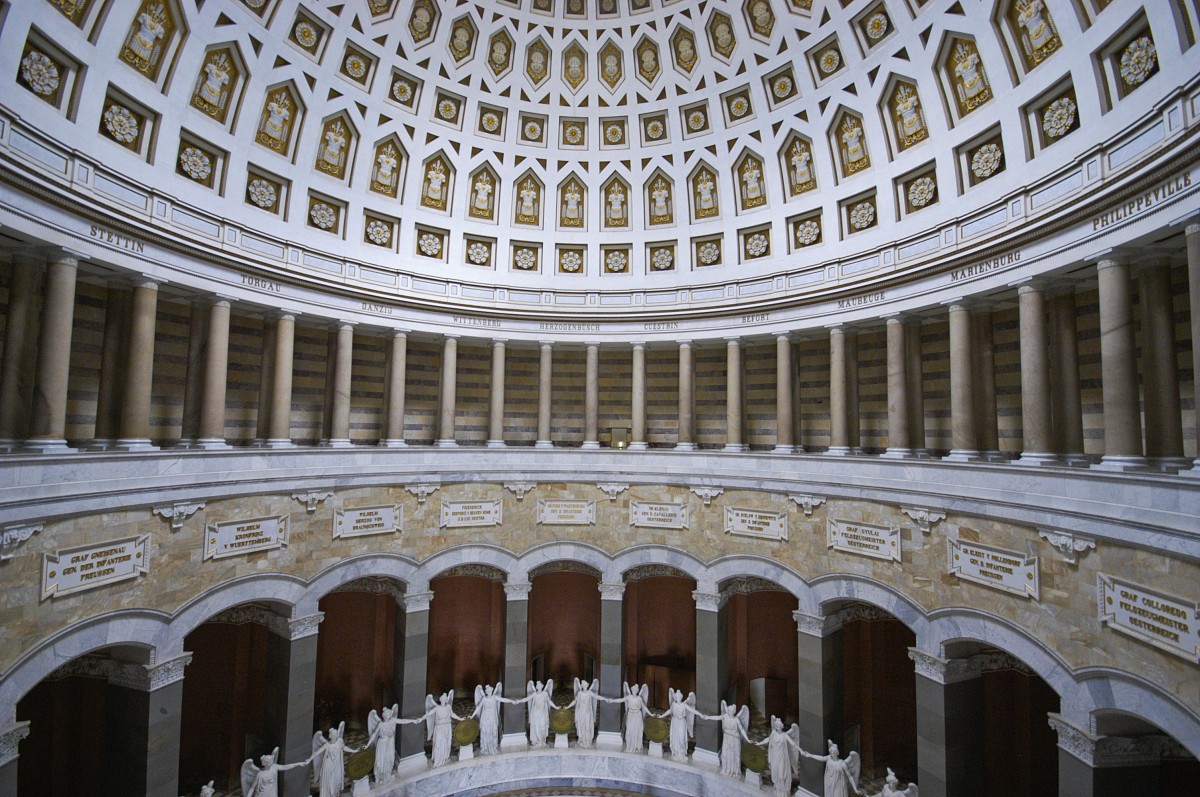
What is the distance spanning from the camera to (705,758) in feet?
50.0

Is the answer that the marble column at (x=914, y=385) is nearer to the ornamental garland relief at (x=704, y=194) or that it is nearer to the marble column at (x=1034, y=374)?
the marble column at (x=1034, y=374)

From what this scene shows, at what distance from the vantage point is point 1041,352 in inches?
476

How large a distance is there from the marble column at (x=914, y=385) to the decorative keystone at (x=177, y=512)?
1670 cm

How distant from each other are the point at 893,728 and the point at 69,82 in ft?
78.8

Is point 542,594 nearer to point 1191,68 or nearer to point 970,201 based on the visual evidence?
point 970,201

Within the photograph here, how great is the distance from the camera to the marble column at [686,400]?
758 inches

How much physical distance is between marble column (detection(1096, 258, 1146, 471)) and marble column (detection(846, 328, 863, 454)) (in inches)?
262

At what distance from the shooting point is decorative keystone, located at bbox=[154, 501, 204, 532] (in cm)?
1144

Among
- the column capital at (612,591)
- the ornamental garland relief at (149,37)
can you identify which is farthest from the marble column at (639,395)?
the ornamental garland relief at (149,37)

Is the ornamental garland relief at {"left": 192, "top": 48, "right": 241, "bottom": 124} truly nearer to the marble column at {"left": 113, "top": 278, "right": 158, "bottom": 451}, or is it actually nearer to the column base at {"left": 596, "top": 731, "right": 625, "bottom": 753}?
the marble column at {"left": 113, "top": 278, "right": 158, "bottom": 451}

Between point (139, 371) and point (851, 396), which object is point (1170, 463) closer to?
point (851, 396)

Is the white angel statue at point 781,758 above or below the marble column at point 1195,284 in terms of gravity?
below

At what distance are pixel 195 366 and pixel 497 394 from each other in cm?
837

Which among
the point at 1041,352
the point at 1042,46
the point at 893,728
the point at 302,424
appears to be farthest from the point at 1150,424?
the point at 302,424
